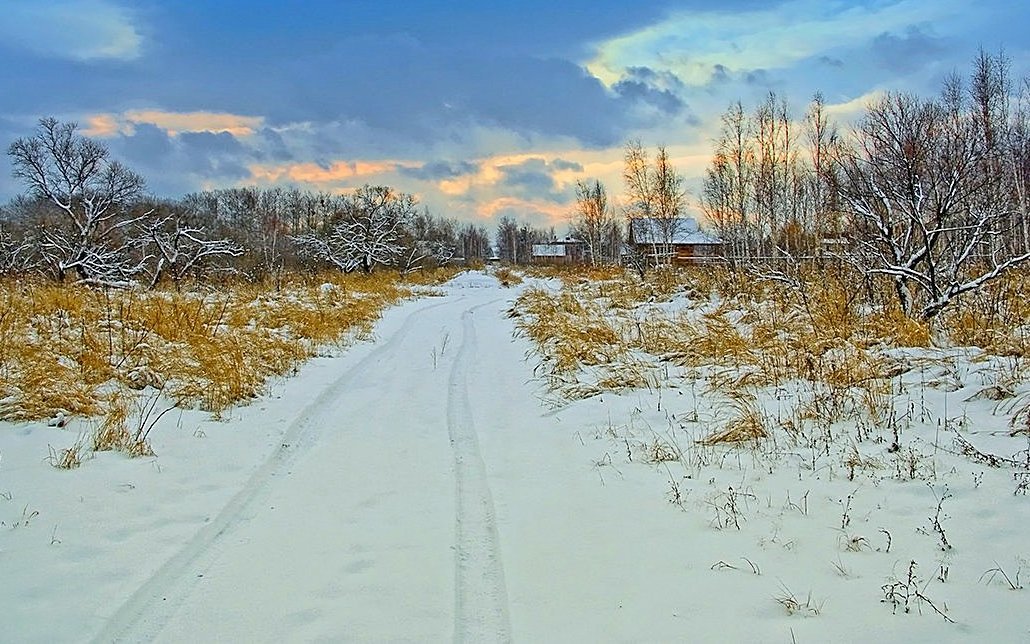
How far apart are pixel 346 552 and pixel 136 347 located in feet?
19.3

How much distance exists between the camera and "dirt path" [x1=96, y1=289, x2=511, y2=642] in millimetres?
3049

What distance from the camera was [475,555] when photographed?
148 inches

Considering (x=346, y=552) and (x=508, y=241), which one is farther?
(x=508, y=241)

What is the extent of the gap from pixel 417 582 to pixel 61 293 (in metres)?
11.5

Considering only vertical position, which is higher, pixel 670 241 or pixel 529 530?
pixel 670 241

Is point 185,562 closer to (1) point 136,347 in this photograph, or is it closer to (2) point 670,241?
(1) point 136,347

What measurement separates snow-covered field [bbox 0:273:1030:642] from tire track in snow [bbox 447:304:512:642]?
0.02m

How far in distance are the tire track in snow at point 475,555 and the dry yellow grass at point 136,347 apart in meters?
2.82

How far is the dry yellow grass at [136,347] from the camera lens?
6402 millimetres

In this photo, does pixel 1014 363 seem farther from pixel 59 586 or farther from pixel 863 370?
pixel 59 586

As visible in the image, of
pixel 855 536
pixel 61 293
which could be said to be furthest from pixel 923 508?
pixel 61 293

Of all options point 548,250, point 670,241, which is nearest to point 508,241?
point 548,250

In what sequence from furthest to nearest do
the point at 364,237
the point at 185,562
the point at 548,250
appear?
the point at 548,250 < the point at 364,237 < the point at 185,562

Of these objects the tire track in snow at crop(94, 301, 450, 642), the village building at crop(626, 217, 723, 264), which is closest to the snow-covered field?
the tire track in snow at crop(94, 301, 450, 642)
